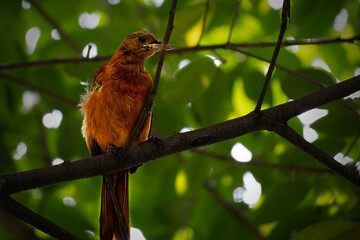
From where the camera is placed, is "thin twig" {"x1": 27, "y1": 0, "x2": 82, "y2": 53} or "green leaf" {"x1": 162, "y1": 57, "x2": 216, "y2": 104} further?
"thin twig" {"x1": 27, "y1": 0, "x2": 82, "y2": 53}

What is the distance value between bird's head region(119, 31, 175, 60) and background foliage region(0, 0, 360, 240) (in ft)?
0.61

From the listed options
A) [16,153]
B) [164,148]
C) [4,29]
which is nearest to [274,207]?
[164,148]

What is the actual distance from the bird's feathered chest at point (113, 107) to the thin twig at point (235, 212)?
45.5 inches

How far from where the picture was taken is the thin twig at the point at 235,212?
12.8ft

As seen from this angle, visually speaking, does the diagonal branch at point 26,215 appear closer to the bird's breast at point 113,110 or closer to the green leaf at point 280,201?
the bird's breast at point 113,110

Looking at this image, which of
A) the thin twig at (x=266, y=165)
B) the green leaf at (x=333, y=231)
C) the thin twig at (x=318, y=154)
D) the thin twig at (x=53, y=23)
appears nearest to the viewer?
the green leaf at (x=333, y=231)

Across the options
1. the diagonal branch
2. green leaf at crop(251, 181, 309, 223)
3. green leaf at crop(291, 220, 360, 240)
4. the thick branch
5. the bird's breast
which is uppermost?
the bird's breast

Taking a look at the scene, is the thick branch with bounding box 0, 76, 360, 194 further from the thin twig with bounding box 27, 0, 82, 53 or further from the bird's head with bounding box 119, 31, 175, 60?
the thin twig with bounding box 27, 0, 82, 53

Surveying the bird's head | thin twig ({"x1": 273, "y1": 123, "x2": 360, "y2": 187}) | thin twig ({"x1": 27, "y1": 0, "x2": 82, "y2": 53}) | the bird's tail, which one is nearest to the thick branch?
thin twig ({"x1": 273, "y1": 123, "x2": 360, "y2": 187})

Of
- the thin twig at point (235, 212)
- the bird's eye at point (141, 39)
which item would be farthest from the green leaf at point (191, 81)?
the thin twig at point (235, 212)

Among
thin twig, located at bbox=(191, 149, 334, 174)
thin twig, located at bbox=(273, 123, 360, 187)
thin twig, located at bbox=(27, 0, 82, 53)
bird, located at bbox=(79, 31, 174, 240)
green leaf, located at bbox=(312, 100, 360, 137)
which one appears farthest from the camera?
thin twig, located at bbox=(27, 0, 82, 53)

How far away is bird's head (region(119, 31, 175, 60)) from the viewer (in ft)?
14.3

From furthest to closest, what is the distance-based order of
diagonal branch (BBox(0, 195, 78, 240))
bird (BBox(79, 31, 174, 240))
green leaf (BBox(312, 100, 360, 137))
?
1. bird (BBox(79, 31, 174, 240))
2. green leaf (BBox(312, 100, 360, 137))
3. diagonal branch (BBox(0, 195, 78, 240))

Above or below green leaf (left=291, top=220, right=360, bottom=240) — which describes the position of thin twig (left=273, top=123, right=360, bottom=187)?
above
